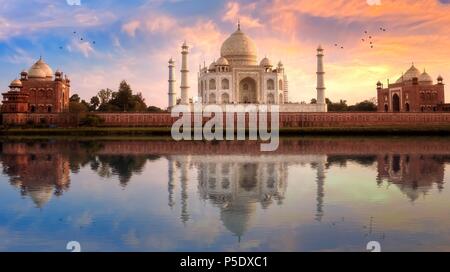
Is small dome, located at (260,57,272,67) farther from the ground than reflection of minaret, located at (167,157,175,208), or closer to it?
farther from the ground

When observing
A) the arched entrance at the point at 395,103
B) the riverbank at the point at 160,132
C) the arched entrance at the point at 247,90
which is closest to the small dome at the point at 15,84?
the riverbank at the point at 160,132

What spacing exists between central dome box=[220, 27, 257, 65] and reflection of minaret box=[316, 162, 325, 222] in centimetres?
2513

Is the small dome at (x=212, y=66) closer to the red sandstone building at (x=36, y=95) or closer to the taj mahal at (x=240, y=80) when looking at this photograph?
the taj mahal at (x=240, y=80)

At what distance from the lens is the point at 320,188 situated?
9719 millimetres

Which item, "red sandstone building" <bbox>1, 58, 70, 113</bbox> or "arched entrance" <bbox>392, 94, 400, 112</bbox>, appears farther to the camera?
"arched entrance" <bbox>392, 94, 400, 112</bbox>

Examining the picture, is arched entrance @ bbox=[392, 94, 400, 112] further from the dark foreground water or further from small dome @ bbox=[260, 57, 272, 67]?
the dark foreground water

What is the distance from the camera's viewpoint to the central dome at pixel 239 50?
1516 inches

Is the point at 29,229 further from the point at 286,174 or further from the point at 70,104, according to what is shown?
the point at 70,104

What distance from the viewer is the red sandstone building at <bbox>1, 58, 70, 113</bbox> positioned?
113ft

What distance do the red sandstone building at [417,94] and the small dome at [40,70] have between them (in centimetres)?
2705

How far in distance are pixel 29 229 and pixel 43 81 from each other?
3248 cm

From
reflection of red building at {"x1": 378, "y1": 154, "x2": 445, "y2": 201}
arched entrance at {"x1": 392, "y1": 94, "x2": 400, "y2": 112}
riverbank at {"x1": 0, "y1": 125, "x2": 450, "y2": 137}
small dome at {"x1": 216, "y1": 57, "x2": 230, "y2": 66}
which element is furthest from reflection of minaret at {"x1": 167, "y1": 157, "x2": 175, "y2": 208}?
arched entrance at {"x1": 392, "y1": 94, "x2": 400, "y2": 112}

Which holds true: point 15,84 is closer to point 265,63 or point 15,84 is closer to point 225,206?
point 265,63
